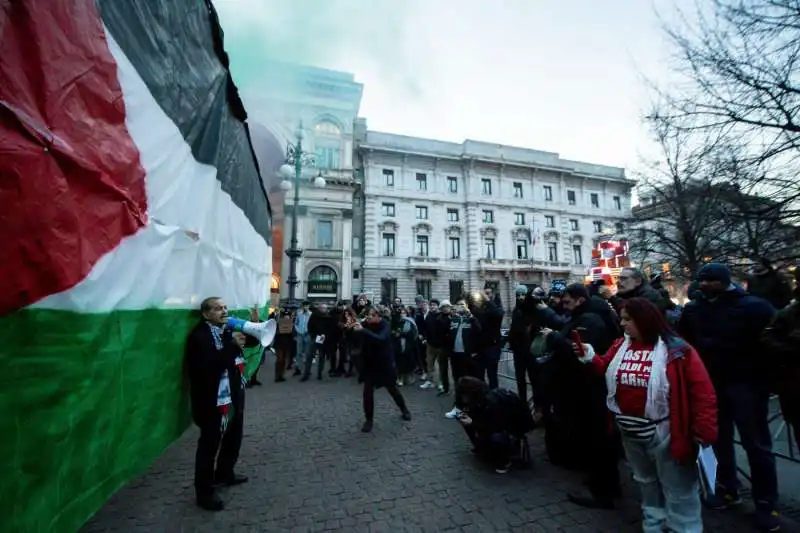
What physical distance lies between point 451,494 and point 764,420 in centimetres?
278

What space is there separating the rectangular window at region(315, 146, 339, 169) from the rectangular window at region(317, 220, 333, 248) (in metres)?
5.04

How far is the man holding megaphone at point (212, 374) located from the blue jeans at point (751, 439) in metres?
4.03

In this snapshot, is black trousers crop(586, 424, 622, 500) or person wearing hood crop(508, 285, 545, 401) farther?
person wearing hood crop(508, 285, 545, 401)

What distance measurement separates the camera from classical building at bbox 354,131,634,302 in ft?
109

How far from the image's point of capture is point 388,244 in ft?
109

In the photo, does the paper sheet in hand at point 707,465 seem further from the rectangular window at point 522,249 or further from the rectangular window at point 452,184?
the rectangular window at point 522,249

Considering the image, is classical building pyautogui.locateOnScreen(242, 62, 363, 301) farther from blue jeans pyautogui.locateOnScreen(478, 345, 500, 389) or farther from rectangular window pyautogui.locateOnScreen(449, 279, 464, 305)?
blue jeans pyautogui.locateOnScreen(478, 345, 500, 389)

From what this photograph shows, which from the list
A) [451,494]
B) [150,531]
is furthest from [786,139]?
[150,531]

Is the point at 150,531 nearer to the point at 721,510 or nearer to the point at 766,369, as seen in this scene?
the point at 721,510

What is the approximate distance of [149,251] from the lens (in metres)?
2.09

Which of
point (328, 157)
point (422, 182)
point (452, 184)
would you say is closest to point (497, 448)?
point (328, 157)

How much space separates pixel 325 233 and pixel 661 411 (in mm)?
30412

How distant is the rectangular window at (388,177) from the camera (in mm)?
34156

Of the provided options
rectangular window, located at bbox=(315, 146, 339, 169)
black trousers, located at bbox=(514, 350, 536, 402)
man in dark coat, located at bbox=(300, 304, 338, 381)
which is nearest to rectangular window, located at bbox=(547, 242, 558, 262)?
rectangular window, located at bbox=(315, 146, 339, 169)
